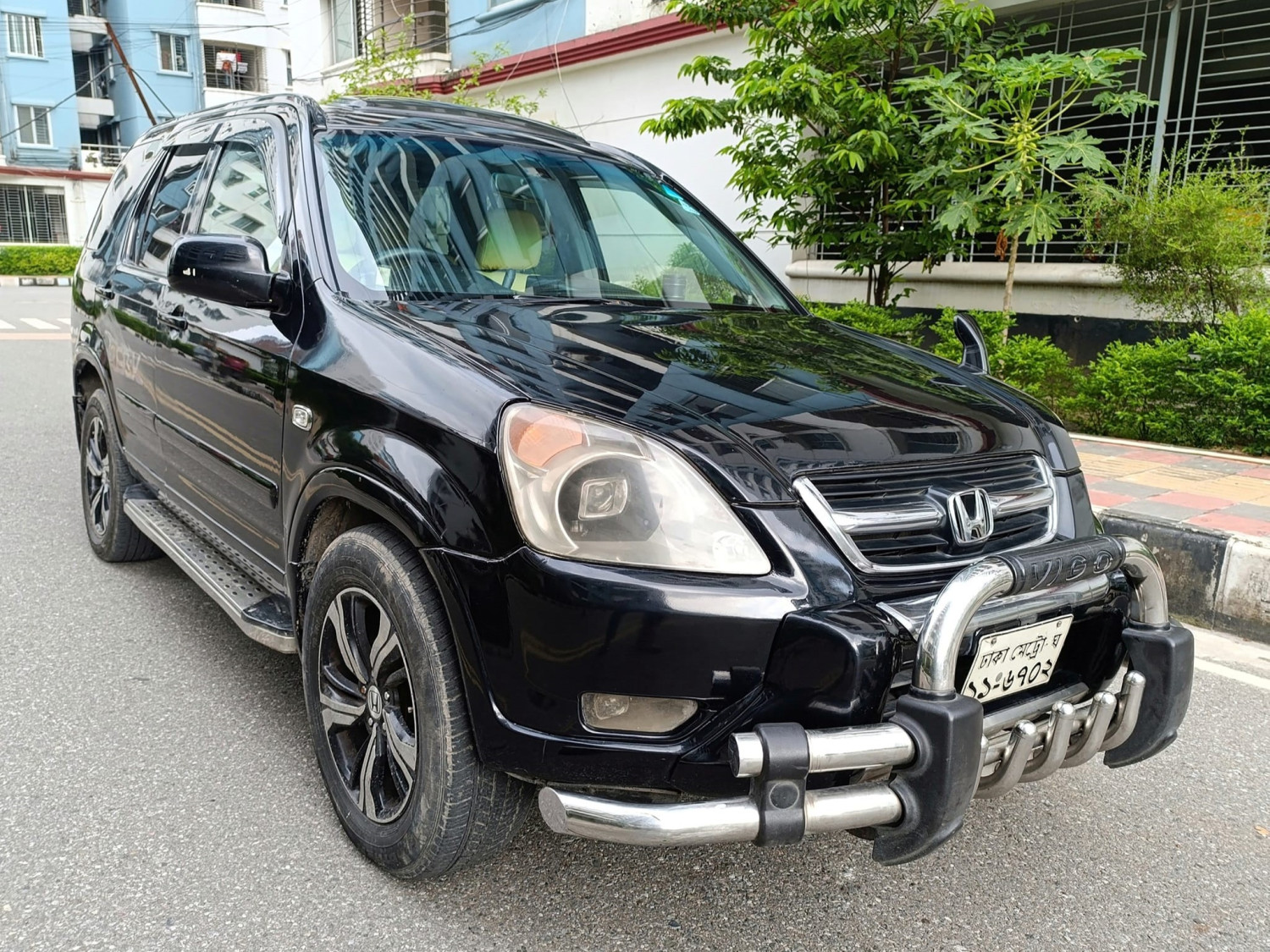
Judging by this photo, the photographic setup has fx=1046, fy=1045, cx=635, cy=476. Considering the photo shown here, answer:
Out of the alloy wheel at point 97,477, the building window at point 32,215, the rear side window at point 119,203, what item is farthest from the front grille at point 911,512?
the building window at point 32,215

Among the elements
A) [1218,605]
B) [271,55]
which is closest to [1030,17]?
[1218,605]

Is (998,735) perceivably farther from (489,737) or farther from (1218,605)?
(1218,605)

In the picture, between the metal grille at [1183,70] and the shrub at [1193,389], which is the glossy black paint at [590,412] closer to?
the shrub at [1193,389]

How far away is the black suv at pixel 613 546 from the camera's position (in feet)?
6.14

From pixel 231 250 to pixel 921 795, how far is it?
81.0 inches

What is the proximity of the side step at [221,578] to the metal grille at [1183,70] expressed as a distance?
21.9 feet

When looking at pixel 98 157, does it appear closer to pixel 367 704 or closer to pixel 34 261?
pixel 34 261

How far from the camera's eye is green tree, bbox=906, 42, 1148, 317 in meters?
6.45

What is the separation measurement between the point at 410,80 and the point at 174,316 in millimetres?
12959

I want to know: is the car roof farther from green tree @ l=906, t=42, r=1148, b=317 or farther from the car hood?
green tree @ l=906, t=42, r=1148, b=317

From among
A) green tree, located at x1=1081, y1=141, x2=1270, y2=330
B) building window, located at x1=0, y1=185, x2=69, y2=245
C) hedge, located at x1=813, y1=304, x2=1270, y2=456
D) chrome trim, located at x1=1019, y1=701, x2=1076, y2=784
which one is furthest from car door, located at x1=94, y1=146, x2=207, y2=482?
building window, located at x1=0, y1=185, x2=69, y2=245

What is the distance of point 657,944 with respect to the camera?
7.18 ft

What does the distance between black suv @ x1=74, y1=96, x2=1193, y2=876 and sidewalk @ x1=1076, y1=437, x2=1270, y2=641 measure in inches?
75.5

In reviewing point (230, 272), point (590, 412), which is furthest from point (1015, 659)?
point (230, 272)
